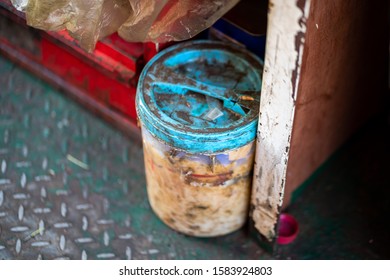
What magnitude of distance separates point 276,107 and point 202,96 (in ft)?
1.46

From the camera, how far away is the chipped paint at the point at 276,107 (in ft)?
6.59

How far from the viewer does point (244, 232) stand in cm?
297

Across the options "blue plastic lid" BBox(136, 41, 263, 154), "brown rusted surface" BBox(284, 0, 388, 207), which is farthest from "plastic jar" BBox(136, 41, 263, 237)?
"brown rusted surface" BBox(284, 0, 388, 207)

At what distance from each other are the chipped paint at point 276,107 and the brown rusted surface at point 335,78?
6cm

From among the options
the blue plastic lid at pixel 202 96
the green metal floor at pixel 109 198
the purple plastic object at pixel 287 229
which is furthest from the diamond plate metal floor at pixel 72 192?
the blue plastic lid at pixel 202 96

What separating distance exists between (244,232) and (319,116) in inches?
27.5

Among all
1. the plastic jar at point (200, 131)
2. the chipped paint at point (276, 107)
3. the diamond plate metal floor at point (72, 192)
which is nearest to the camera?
the chipped paint at point (276, 107)

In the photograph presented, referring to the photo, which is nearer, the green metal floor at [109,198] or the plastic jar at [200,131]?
the plastic jar at [200,131]

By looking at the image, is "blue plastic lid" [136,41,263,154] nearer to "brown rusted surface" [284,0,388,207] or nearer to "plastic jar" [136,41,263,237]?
"plastic jar" [136,41,263,237]

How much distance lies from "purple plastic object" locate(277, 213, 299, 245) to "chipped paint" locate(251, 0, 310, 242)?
13cm

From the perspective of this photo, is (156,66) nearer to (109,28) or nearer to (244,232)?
(109,28)

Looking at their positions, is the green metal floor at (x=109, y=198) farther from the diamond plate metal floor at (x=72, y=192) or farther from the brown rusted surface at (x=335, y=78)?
the brown rusted surface at (x=335, y=78)

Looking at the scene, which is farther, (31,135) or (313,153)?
(31,135)

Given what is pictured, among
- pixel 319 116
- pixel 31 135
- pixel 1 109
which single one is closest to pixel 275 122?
pixel 319 116
